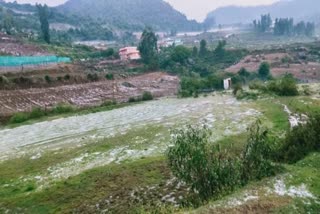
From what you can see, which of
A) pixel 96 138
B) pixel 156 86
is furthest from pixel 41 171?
pixel 156 86

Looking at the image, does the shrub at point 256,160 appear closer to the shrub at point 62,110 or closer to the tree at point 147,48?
the shrub at point 62,110

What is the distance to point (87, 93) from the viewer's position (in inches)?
3108

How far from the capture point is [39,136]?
1759 inches

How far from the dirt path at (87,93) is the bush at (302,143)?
45.5 m

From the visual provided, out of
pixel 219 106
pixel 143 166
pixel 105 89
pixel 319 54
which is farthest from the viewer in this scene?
pixel 319 54

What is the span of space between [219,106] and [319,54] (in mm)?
84980

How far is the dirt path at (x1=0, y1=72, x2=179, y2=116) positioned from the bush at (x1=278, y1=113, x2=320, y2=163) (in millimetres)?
45544

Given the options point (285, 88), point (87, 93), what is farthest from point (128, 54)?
point (285, 88)

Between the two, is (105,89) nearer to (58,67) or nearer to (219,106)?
(58,67)

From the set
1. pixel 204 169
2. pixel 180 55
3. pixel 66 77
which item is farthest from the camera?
pixel 180 55

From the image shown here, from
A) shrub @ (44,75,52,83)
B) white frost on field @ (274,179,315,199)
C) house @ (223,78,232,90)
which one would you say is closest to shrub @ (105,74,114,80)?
shrub @ (44,75,52,83)

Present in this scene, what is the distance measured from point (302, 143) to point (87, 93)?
2294 inches

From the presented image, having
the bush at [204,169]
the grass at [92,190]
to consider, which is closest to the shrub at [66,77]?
the grass at [92,190]

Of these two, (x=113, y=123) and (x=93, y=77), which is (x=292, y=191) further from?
(x=93, y=77)
